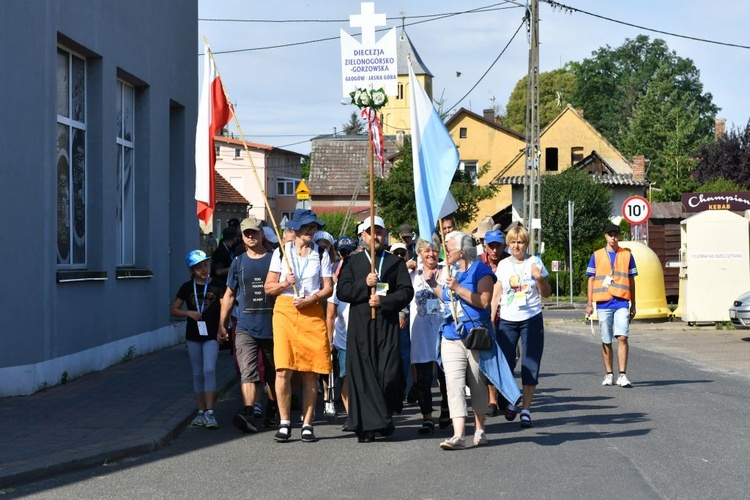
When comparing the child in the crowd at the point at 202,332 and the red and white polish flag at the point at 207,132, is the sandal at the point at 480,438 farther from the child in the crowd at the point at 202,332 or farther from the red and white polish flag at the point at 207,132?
the red and white polish flag at the point at 207,132

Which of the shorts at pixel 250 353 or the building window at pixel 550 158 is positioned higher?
the building window at pixel 550 158

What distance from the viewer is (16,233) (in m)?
13.0

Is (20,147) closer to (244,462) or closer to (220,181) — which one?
(244,462)

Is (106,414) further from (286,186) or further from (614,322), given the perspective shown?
(286,186)

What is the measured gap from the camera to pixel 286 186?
4018 inches

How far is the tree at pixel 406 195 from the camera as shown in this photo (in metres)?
53.8

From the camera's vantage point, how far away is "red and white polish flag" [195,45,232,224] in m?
11.8

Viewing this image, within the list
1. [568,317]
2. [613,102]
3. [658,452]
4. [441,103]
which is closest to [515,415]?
[658,452]

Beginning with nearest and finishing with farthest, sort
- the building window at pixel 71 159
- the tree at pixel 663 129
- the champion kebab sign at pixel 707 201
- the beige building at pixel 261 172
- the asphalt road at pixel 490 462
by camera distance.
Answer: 1. the asphalt road at pixel 490 462
2. the building window at pixel 71 159
3. the champion kebab sign at pixel 707 201
4. the tree at pixel 663 129
5. the beige building at pixel 261 172

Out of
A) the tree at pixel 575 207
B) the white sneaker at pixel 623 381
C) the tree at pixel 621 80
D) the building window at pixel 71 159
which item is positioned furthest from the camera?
the tree at pixel 621 80

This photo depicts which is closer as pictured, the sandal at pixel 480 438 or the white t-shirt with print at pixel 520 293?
the sandal at pixel 480 438

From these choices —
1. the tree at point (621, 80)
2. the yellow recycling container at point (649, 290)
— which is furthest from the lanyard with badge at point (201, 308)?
the tree at point (621, 80)

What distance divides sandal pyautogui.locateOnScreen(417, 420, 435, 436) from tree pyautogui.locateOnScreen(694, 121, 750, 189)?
55.3 m

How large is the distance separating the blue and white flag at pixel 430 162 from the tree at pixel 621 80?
312 feet
